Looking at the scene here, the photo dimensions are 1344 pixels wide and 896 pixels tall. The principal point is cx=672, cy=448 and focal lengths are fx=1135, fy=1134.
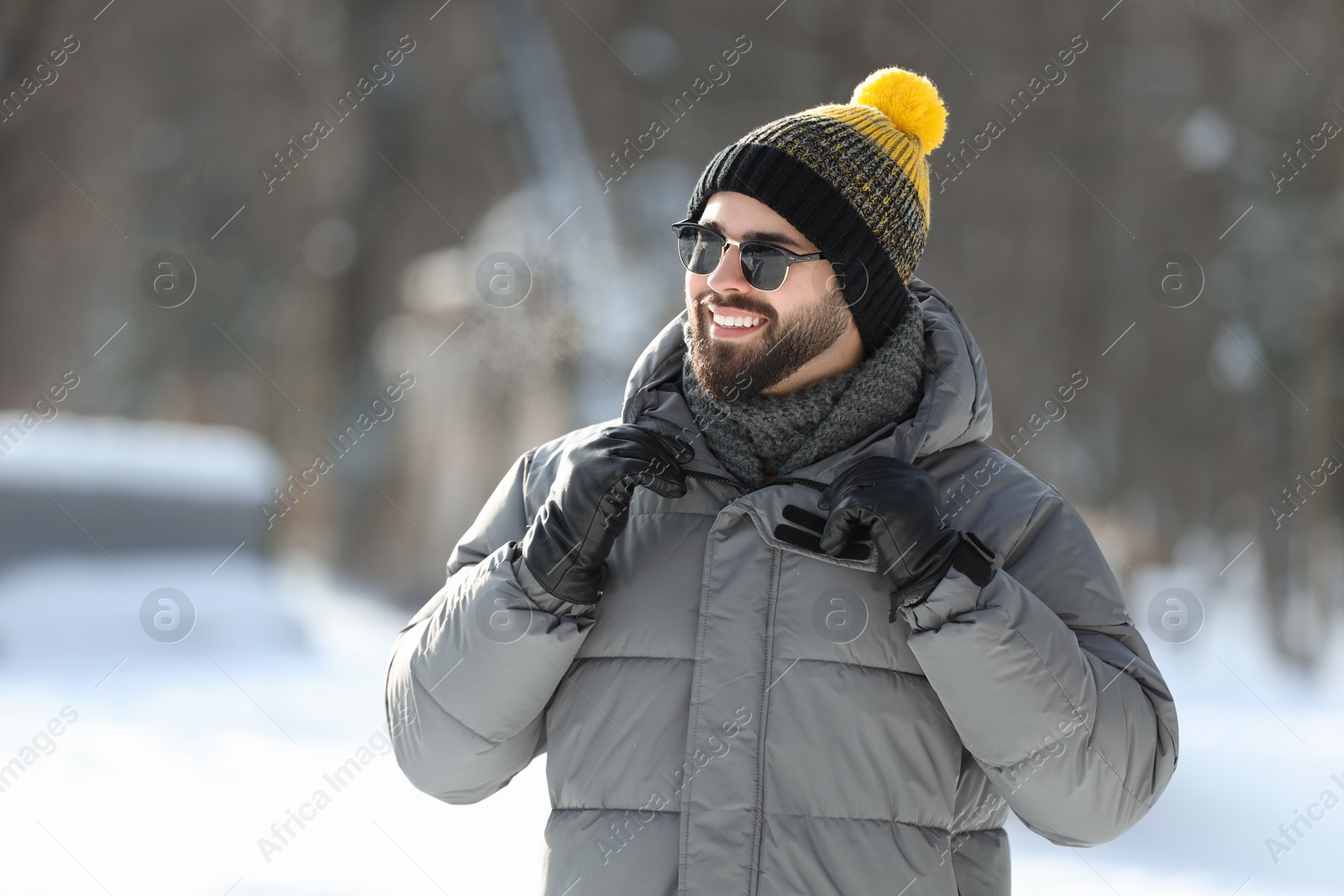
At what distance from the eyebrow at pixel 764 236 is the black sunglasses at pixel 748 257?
1 centimetres

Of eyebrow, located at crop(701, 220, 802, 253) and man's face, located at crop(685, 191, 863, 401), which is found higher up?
eyebrow, located at crop(701, 220, 802, 253)

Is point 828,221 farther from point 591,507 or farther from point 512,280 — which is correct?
point 512,280

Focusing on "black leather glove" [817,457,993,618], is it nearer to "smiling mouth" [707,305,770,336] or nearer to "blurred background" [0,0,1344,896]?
"smiling mouth" [707,305,770,336]

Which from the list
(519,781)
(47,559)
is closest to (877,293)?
(519,781)

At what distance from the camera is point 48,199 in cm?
801

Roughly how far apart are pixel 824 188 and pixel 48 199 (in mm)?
7806

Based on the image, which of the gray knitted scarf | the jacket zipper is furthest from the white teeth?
the jacket zipper

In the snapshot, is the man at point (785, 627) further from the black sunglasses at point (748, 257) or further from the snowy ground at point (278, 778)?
the snowy ground at point (278, 778)

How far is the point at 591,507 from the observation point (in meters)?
1.56

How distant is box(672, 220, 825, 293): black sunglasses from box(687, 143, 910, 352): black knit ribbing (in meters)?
0.05

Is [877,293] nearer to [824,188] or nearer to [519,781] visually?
[824,188]

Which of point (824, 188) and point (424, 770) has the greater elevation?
point (824, 188)

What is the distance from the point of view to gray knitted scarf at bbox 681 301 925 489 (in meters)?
1.74

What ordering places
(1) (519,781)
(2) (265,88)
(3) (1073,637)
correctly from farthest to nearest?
(2) (265,88), (1) (519,781), (3) (1073,637)
